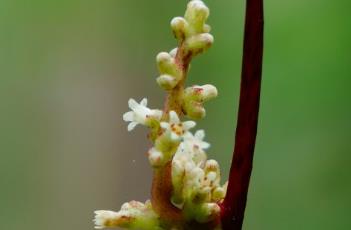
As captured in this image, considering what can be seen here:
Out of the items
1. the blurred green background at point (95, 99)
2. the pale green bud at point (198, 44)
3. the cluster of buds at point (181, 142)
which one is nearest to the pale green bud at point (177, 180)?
the cluster of buds at point (181, 142)

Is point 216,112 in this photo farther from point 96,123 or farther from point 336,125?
point 96,123

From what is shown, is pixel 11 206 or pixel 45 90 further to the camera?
pixel 45 90

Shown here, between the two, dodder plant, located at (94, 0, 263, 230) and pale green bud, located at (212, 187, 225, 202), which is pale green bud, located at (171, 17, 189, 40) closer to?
dodder plant, located at (94, 0, 263, 230)

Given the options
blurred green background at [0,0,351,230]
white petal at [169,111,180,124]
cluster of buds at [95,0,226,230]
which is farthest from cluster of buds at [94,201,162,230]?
blurred green background at [0,0,351,230]

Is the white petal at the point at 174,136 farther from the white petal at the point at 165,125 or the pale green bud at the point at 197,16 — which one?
the pale green bud at the point at 197,16

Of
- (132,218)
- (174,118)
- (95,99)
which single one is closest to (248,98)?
(174,118)

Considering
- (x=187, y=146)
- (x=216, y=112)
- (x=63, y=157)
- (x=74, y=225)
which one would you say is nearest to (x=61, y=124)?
(x=63, y=157)
